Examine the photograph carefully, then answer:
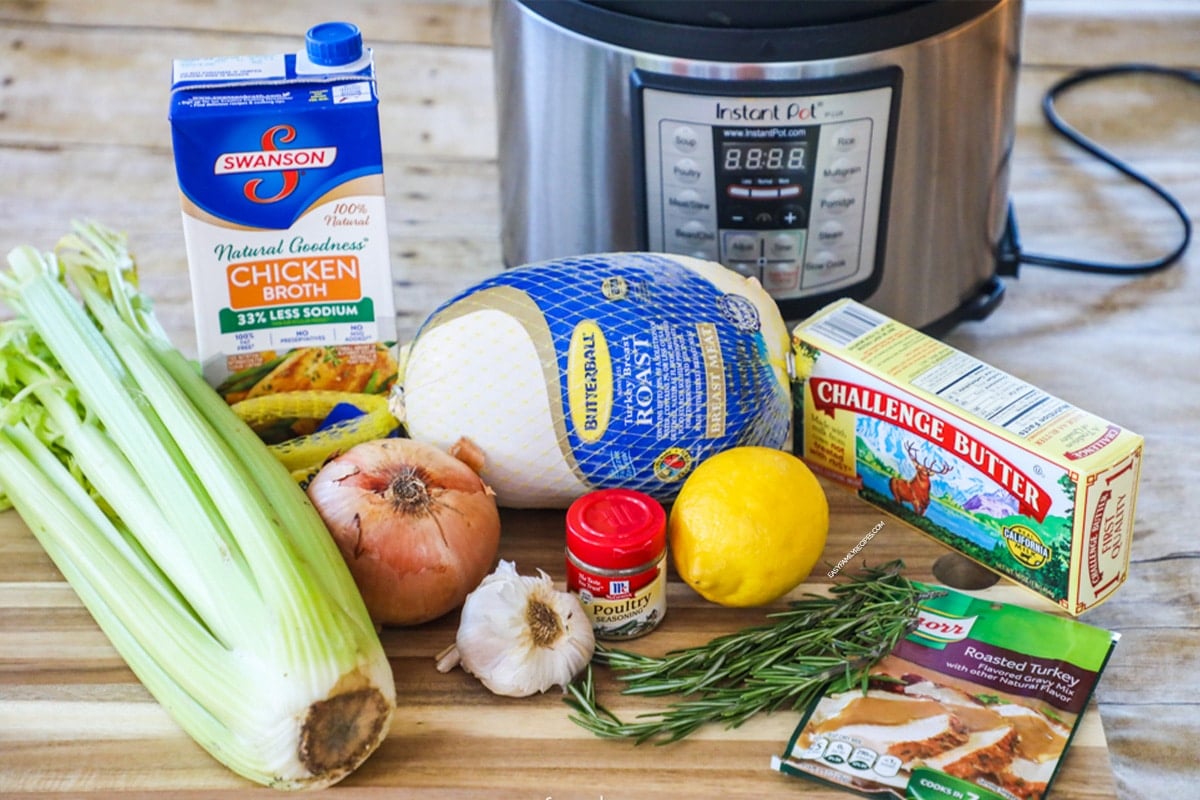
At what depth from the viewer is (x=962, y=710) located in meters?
0.81

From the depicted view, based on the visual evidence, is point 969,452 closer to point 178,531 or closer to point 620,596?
point 620,596

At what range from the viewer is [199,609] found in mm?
825

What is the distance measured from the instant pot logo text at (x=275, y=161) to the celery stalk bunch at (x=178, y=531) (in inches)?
5.7

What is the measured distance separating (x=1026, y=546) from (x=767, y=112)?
1.18ft

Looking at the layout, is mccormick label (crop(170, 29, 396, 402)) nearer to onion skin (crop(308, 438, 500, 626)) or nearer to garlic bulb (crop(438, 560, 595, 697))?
onion skin (crop(308, 438, 500, 626))

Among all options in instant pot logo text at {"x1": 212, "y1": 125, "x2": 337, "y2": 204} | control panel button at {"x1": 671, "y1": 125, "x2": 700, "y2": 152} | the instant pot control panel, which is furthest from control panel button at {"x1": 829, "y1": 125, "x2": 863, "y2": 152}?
instant pot logo text at {"x1": 212, "y1": 125, "x2": 337, "y2": 204}

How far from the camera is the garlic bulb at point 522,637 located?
0.83 m

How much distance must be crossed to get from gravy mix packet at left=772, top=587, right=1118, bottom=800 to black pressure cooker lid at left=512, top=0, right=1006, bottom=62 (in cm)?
40

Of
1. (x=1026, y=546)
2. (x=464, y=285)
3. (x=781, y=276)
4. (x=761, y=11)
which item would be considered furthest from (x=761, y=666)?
(x=464, y=285)

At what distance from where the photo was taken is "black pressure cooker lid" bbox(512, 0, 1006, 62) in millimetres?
980

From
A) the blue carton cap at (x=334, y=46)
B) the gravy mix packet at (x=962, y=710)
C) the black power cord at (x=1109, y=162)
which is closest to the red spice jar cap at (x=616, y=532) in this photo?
the gravy mix packet at (x=962, y=710)

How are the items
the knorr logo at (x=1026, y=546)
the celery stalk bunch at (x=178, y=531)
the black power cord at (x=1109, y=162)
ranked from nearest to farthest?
the celery stalk bunch at (x=178, y=531), the knorr logo at (x=1026, y=546), the black power cord at (x=1109, y=162)

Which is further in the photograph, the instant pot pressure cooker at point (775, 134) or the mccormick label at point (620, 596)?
the instant pot pressure cooker at point (775, 134)

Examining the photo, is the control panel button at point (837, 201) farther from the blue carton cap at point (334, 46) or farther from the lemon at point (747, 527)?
the blue carton cap at point (334, 46)
